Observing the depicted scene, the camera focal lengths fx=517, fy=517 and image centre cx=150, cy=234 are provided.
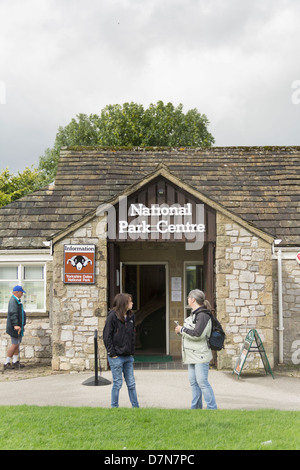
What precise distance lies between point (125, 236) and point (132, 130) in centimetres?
2254

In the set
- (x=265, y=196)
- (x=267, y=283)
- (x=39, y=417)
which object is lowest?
(x=39, y=417)

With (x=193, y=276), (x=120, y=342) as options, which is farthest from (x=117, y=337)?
(x=193, y=276)

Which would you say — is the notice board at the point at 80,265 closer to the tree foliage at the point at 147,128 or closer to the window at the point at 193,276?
the window at the point at 193,276

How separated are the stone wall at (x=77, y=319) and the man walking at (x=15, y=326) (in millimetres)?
Answer: 930

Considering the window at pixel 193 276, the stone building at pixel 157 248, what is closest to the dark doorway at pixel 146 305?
the stone building at pixel 157 248

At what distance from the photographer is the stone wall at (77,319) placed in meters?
11.5

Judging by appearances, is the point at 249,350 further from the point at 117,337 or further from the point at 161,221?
the point at 117,337

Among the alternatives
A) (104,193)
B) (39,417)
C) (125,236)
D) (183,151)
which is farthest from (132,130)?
(39,417)

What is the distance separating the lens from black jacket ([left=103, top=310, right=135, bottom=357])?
7281 millimetres

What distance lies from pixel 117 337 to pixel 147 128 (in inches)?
1082

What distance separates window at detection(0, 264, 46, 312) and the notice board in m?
1.85
